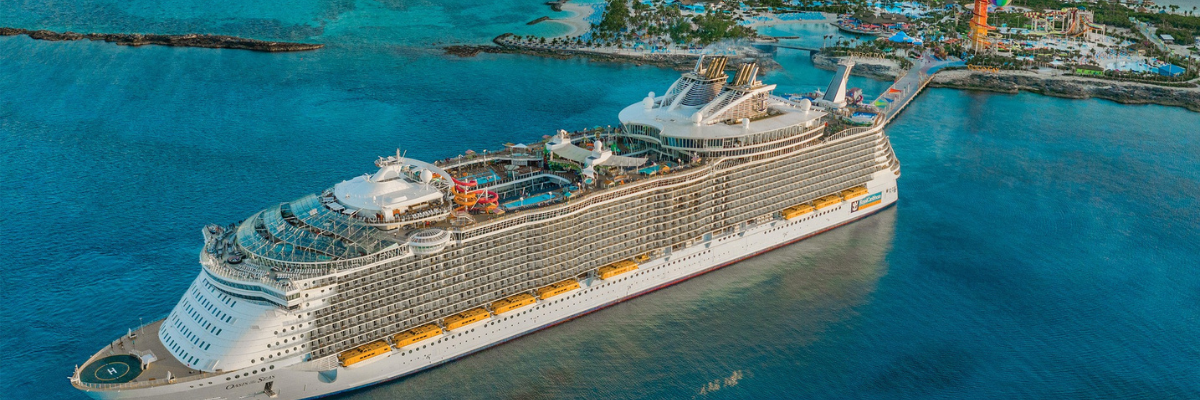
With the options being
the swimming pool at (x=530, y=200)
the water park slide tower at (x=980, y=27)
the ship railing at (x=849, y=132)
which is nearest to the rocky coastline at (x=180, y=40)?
the swimming pool at (x=530, y=200)

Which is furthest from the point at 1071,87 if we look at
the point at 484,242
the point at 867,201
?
the point at 484,242

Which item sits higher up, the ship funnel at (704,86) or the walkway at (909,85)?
the ship funnel at (704,86)

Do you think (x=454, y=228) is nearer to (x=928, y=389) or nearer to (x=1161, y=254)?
(x=928, y=389)

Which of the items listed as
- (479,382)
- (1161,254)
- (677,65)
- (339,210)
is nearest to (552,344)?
(479,382)

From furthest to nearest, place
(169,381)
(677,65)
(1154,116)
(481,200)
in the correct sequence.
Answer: (677,65)
(1154,116)
(481,200)
(169,381)

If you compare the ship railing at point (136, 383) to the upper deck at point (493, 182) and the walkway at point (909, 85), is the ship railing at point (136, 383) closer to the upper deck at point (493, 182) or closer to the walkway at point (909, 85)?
the upper deck at point (493, 182)

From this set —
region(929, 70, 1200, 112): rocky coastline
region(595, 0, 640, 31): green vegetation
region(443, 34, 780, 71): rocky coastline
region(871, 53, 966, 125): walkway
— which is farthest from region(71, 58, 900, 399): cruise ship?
region(595, 0, 640, 31): green vegetation

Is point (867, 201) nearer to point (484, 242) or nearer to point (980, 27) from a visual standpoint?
point (484, 242)
